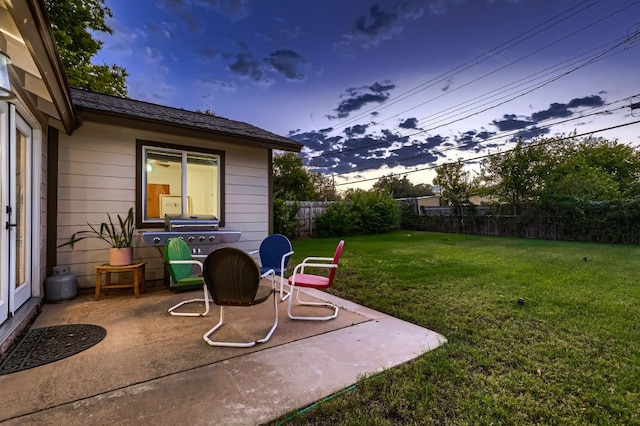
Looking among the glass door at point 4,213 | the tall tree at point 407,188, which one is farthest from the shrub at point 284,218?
the tall tree at point 407,188

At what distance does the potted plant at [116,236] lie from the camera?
3.95m

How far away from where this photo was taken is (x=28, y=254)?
3342 millimetres

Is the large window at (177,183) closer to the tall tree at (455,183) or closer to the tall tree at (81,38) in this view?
the tall tree at (81,38)

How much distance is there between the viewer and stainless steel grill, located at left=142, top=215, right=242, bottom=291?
13.9ft

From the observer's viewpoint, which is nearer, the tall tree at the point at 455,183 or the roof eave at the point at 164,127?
the roof eave at the point at 164,127

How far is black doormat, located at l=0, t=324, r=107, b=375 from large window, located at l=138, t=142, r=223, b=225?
82.7 inches

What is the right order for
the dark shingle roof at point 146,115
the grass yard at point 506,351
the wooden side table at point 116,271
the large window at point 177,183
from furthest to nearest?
the large window at point 177,183
the dark shingle roof at point 146,115
the wooden side table at point 116,271
the grass yard at point 506,351

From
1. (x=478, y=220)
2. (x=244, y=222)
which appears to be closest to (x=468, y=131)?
(x=478, y=220)

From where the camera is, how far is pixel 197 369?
2.09 metres

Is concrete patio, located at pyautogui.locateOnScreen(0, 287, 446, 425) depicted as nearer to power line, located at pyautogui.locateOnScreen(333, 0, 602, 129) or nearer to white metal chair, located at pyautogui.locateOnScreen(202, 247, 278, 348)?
white metal chair, located at pyautogui.locateOnScreen(202, 247, 278, 348)

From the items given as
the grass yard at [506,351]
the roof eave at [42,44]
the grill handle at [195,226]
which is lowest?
the grass yard at [506,351]

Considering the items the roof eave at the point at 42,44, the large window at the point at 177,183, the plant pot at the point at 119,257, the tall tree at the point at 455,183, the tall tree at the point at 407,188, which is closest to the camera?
the roof eave at the point at 42,44

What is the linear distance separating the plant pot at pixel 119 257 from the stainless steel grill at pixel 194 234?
0.37 metres

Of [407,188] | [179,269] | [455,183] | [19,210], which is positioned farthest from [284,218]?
[407,188]
